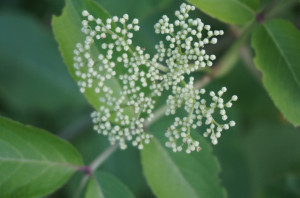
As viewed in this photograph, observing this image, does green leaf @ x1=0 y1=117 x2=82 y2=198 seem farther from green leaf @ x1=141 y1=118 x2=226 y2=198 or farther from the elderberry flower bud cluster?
the elderberry flower bud cluster

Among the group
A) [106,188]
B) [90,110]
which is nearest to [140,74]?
[106,188]

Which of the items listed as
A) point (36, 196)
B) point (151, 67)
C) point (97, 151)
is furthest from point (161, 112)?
point (97, 151)

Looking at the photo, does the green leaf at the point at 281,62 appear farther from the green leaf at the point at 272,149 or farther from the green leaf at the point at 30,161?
the green leaf at the point at 272,149

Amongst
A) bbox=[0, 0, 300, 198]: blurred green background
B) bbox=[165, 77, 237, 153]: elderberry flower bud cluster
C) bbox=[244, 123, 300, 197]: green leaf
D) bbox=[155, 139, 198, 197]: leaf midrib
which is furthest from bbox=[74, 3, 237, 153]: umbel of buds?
bbox=[244, 123, 300, 197]: green leaf

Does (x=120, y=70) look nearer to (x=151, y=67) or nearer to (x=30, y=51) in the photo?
(x=151, y=67)

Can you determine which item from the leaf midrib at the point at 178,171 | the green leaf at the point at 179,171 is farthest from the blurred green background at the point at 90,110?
the leaf midrib at the point at 178,171

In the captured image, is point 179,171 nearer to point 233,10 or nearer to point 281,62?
point 281,62
